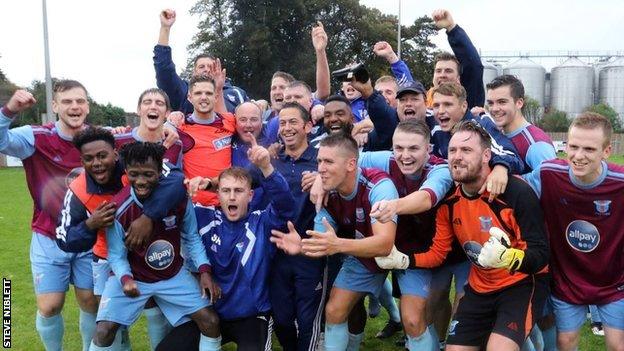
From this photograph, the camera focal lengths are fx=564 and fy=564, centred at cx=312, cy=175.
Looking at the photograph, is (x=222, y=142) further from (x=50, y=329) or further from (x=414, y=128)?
(x=50, y=329)

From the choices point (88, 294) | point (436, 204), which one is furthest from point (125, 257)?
point (436, 204)

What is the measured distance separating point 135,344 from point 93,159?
2.58 meters

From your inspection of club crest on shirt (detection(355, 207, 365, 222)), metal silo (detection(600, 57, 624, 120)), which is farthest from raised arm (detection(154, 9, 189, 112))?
metal silo (detection(600, 57, 624, 120))

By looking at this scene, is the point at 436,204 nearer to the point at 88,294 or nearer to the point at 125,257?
the point at 125,257

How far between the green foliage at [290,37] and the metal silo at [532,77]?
4316 centimetres

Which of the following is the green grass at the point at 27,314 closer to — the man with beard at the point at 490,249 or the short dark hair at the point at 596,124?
the man with beard at the point at 490,249

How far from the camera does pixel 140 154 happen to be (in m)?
4.09

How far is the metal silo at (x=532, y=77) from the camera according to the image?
77.6m

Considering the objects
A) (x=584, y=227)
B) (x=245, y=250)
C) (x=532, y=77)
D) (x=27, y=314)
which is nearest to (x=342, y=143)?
(x=245, y=250)

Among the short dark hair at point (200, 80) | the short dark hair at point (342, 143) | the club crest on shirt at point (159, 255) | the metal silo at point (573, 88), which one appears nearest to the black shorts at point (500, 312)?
the short dark hair at point (342, 143)

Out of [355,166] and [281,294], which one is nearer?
[355,166]

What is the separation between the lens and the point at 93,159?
4199 mm

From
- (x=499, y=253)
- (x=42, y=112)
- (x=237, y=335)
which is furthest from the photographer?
(x=42, y=112)

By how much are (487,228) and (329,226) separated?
3.75 ft
